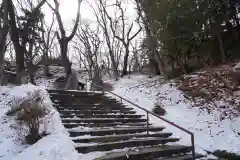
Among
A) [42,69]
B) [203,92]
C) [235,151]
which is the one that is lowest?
[235,151]

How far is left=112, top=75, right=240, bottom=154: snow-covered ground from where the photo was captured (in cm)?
834

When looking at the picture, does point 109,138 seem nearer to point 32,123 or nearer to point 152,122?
point 32,123

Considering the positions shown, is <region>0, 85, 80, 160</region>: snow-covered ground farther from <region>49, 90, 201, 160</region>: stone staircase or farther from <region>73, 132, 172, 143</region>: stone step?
<region>73, 132, 172, 143</region>: stone step

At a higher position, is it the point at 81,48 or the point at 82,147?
the point at 81,48

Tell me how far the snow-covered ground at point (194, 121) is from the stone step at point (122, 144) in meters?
0.82

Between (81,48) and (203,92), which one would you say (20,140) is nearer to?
(203,92)

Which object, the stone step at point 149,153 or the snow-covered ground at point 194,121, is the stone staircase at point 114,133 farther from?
the snow-covered ground at point 194,121

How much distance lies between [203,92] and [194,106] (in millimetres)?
840

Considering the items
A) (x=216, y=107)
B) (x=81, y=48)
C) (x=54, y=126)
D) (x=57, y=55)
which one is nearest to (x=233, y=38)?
(x=216, y=107)

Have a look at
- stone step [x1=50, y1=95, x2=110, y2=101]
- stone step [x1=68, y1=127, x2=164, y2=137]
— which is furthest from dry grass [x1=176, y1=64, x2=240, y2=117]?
stone step [x1=50, y1=95, x2=110, y2=101]

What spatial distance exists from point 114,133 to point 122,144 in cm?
98

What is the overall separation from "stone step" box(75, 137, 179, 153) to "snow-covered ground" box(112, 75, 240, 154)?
32.2 inches

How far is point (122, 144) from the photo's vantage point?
7.38 meters

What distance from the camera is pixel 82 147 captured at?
22.1 feet
